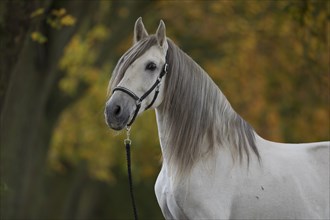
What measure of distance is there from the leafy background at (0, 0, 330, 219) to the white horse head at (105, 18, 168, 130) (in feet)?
9.03

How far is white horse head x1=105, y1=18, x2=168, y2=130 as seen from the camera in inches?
287

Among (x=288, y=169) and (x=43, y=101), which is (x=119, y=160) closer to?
(x=43, y=101)

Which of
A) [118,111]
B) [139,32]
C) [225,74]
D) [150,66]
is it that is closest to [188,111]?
[150,66]

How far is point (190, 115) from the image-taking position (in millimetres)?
7594

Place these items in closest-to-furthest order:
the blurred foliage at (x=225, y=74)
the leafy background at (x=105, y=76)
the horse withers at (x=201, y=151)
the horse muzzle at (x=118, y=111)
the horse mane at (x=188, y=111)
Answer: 1. the horse muzzle at (x=118, y=111)
2. the horse withers at (x=201, y=151)
3. the horse mane at (x=188, y=111)
4. the leafy background at (x=105, y=76)
5. the blurred foliage at (x=225, y=74)

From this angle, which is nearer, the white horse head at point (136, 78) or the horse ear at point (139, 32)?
the white horse head at point (136, 78)

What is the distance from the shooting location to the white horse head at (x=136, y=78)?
7285 mm

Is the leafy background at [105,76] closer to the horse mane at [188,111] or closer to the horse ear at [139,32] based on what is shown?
the horse ear at [139,32]

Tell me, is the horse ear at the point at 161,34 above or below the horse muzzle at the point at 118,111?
above

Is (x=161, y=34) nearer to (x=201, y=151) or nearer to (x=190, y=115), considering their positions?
(x=190, y=115)

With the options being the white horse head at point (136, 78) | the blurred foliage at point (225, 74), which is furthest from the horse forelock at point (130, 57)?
the blurred foliage at point (225, 74)

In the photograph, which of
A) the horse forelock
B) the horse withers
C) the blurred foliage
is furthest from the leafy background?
the horse withers

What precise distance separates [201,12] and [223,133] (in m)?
12.9

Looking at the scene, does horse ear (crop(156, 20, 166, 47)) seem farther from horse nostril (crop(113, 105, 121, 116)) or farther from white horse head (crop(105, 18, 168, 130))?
horse nostril (crop(113, 105, 121, 116))
